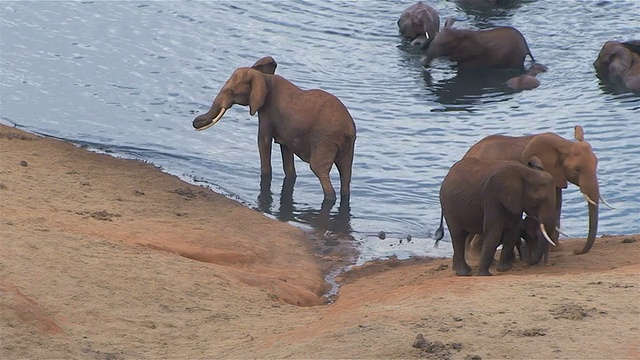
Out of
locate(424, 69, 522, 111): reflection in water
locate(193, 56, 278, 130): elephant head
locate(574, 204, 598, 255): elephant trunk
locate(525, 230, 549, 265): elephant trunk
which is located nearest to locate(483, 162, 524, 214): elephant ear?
locate(525, 230, 549, 265): elephant trunk

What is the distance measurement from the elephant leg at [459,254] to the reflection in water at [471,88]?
25.2 ft

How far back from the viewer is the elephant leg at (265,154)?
13742 millimetres

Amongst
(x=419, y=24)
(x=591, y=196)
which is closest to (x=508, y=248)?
(x=591, y=196)

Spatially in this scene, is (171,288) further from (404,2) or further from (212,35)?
(404,2)

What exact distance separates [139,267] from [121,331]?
1248 mm

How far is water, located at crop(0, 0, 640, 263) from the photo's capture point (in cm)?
1353

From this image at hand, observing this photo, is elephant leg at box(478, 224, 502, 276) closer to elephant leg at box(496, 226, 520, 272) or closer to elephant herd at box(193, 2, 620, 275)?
elephant herd at box(193, 2, 620, 275)

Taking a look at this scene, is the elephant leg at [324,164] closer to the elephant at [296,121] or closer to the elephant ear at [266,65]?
the elephant at [296,121]

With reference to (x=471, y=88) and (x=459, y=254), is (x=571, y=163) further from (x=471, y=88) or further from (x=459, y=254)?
(x=471, y=88)

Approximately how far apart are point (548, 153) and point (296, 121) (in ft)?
13.0

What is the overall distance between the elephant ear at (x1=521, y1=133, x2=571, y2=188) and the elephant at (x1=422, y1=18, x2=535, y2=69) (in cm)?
1024

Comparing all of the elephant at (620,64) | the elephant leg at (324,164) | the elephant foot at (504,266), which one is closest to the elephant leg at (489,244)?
the elephant foot at (504,266)

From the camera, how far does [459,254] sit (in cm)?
1005

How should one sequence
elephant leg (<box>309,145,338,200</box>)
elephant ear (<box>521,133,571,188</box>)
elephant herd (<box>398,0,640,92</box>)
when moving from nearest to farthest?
elephant ear (<box>521,133,571,188</box>) → elephant leg (<box>309,145,338,200</box>) → elephant herd (<box>398,0,640,92</box>)
